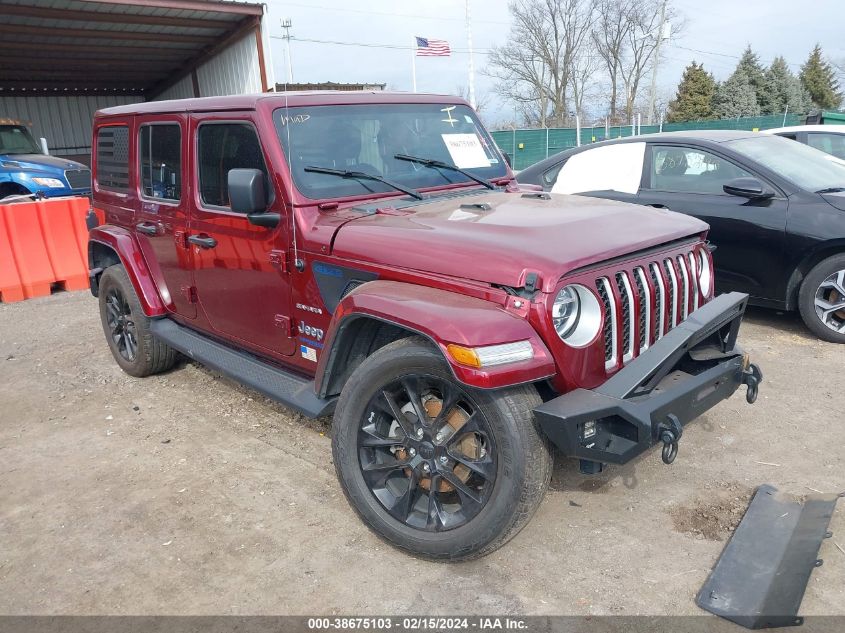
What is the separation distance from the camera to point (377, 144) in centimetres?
387

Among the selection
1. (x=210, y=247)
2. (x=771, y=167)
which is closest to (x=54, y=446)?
(x=210, y=247)

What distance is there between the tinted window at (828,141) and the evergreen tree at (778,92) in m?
40.1

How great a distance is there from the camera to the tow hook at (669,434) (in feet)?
8.73

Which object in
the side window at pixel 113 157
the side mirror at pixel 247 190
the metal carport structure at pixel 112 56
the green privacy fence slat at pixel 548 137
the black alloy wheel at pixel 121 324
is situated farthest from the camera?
the green privacy fence slat at pixel 548 137

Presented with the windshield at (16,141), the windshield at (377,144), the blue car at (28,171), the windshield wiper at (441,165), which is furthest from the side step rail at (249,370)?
the windshield at (16,141)

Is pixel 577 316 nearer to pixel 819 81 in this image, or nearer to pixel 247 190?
pixel 247 190

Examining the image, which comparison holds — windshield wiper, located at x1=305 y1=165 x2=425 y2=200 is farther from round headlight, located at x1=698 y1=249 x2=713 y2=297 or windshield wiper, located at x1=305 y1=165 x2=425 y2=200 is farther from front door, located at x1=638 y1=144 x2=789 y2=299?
front door, located at x1=638 y1=144 x2=789 y2=299

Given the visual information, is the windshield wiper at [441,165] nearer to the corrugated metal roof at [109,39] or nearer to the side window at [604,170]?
the side window at [604,170]

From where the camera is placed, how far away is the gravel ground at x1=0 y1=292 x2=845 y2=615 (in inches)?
110

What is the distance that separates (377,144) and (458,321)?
167cm

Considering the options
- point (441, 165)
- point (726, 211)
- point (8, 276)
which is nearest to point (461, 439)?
point (441, 165)

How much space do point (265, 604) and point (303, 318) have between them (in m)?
1.42

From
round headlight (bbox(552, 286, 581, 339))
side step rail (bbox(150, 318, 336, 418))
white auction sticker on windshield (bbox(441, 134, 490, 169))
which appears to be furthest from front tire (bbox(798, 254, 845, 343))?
side step rail (bbox(150, 318, 336, 418))

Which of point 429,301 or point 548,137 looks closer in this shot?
point 429,301
